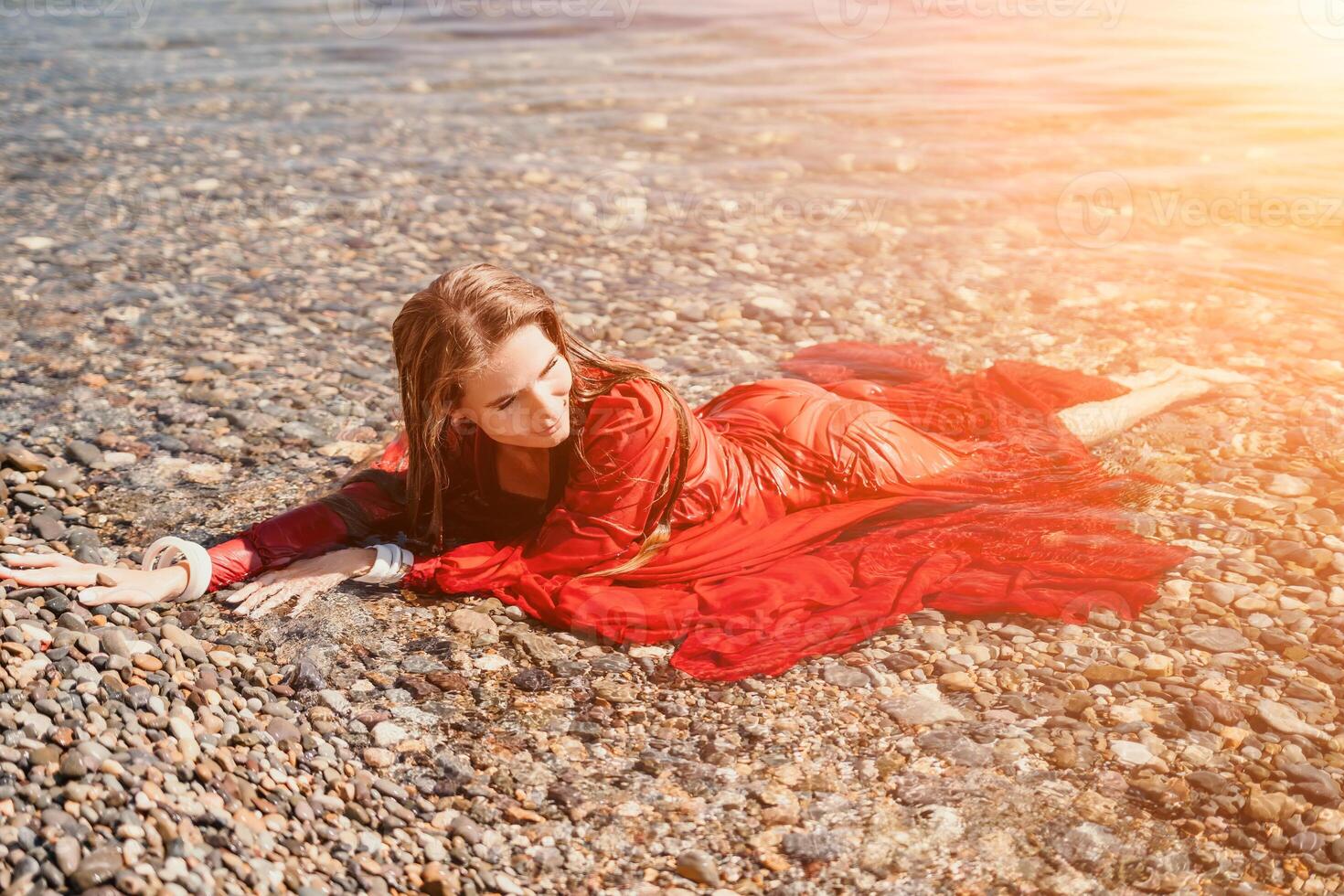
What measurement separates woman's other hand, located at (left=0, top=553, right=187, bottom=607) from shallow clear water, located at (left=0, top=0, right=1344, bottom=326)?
683 centimetres

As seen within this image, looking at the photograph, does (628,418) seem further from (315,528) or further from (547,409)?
(315,528)

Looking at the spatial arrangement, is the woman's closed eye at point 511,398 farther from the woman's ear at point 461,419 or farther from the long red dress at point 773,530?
the long red dress at point 773,530

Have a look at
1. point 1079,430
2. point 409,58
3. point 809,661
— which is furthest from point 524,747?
point 409,58

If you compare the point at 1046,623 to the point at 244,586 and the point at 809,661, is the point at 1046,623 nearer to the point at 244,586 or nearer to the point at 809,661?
the point at 809,661

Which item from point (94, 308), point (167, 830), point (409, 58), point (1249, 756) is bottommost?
point (1249, 756)

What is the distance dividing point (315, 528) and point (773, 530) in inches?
95.8

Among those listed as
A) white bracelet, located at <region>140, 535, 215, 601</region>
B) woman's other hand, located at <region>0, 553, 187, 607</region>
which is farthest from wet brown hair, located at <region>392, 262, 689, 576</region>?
woman's other hand, located at <region>0, 553, 187, 607</region>

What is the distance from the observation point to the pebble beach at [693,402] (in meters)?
4.59

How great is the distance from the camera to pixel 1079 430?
7.38 meters

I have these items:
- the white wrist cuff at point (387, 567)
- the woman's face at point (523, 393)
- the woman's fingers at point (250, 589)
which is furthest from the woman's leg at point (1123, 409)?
the woman's fingers at point (250, 589)

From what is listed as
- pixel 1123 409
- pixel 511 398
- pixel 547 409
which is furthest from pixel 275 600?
pixel 1123 409

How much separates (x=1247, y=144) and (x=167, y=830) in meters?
14.2

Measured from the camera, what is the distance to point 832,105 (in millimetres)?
16156

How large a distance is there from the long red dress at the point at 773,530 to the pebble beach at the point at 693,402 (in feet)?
0.63
